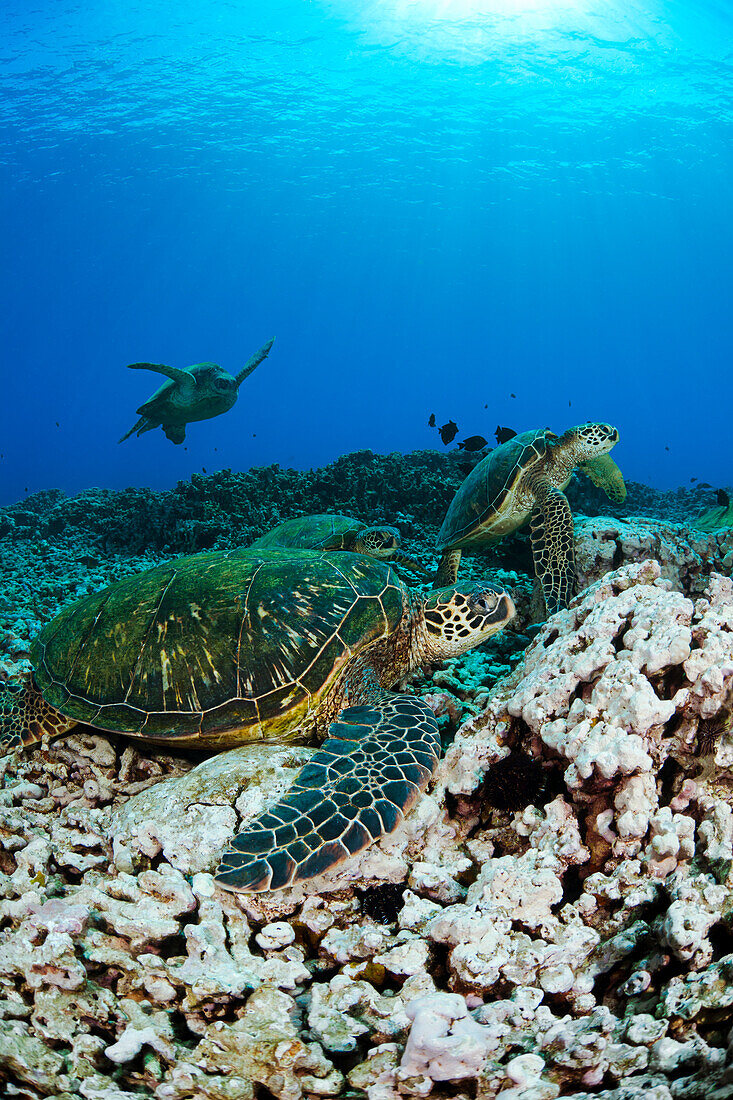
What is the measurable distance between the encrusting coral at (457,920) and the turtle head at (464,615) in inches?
23.4

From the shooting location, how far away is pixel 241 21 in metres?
32.0

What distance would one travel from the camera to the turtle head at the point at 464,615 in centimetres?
320

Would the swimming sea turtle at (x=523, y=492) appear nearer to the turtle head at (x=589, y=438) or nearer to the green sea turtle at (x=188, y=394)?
Result: the turtle head at (x=589, y=438)

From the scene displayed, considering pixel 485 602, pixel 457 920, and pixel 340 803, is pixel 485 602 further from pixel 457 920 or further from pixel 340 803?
pixel 457 920

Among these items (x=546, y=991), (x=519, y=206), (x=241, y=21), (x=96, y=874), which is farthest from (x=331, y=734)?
(x=519, y=206)

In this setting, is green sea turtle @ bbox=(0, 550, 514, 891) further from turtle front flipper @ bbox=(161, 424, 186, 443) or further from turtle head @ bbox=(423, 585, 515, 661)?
turtle front flipper @ bbox=(161, 424, 186, 443)

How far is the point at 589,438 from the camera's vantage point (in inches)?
199

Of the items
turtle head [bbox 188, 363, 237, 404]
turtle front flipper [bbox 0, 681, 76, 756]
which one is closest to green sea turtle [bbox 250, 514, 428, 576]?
turtle front flipper [bbox 0, 681, 76, 756]

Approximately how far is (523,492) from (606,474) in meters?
1.55

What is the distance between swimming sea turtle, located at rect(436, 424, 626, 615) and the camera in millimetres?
4707

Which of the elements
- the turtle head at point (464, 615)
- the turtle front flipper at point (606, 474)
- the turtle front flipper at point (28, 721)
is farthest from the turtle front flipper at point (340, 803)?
the turtle front flipper at point (606, 474)

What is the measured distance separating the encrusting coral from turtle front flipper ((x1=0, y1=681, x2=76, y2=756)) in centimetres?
46

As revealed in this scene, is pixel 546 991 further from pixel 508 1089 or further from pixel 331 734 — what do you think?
pixel 331 734

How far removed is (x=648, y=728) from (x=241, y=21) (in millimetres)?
44231
